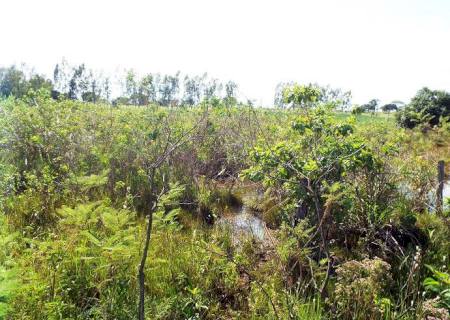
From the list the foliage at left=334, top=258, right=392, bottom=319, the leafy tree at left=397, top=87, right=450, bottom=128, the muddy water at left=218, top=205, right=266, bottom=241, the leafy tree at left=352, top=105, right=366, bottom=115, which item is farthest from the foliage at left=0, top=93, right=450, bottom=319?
the leafy tree at left=397, top=87, right=450, bottom=128

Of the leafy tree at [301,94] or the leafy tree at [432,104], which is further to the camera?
the leafy tree at [432,104]

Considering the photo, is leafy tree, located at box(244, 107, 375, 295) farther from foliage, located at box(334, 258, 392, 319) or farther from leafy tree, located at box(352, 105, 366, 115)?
foliage, located at box(334, 258, 392, 319)

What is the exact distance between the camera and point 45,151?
6.32 metres

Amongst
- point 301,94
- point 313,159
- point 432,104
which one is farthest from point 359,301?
point 432,104

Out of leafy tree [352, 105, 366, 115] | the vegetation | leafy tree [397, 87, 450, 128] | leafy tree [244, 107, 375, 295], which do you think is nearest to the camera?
the vegetation

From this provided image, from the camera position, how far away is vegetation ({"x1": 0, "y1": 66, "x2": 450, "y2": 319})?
295 centimetres

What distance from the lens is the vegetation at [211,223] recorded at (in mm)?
2951

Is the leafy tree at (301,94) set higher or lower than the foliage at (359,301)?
higher

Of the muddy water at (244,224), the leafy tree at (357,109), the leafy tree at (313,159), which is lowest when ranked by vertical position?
the muddy water at (244,224)

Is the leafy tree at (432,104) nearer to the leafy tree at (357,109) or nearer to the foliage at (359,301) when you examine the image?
the leafy tree at (357,109)

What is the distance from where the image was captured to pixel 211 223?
233 inches

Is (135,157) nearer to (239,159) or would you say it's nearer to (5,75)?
(239,159)

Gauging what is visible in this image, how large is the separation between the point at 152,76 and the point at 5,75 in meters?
38.8

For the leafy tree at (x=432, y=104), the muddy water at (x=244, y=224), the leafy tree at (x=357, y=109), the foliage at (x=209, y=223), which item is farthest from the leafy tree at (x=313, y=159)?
→ the leafy tree at (x=432, y=104)
